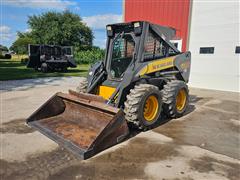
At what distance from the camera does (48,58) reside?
1634 centimetres

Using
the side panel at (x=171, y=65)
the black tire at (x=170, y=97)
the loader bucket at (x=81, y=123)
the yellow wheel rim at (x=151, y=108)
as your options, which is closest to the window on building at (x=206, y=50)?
the side panel at (x=171, y=65)

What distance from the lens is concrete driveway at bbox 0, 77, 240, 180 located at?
9.57 feet

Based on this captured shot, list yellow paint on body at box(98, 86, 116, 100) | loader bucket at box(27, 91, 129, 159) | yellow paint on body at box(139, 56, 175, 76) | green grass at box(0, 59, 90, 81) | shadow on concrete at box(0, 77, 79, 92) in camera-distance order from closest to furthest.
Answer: loader bucket at box(27, 91, 129, 159)
yellow paint on body at box(139, 56, 175, 76)
yellow paint on body at box(98, 86, 116, 100)
shadow on concrete at box(0, 77, 79, 92)
green grass at box(0, 59, 90, 81)

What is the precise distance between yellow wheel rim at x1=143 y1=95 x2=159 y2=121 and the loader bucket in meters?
0.94

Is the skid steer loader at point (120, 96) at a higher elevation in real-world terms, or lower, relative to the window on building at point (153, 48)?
lower

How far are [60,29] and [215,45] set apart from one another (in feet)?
103

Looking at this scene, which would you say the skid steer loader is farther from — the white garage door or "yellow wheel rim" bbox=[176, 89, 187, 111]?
the white garage door

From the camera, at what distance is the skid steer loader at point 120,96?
3.73 m

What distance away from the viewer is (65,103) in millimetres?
4883

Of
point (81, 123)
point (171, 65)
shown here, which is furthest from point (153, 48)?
point (81, 123)

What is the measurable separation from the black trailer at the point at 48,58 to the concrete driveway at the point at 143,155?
1147 cm

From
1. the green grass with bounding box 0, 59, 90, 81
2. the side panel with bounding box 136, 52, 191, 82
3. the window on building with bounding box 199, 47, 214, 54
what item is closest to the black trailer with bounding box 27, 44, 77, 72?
the green grass with bounding box 0, 59, 90, 81

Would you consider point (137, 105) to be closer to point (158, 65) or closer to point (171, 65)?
point (158, 65)

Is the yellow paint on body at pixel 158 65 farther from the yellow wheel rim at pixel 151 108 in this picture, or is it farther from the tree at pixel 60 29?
the tree at pixel 60 29
